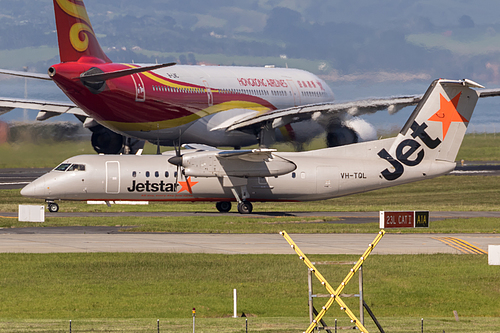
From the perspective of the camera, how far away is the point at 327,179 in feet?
140

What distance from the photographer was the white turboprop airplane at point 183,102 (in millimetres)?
45062

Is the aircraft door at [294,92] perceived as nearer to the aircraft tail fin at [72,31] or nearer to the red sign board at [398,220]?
the aircraft tail fin at [72,31]

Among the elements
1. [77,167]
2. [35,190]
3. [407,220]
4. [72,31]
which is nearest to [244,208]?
[77,167]

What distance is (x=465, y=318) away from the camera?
18.4m

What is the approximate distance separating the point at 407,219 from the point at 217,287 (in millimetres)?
17311

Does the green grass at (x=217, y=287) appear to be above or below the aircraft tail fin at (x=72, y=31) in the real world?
below

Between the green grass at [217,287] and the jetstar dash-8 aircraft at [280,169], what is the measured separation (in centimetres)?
1434

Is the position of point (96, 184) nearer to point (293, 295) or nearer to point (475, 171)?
point (293, 295)

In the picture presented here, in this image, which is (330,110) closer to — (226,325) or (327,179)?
(327,179)

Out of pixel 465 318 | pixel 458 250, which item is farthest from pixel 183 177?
pixel 465 318

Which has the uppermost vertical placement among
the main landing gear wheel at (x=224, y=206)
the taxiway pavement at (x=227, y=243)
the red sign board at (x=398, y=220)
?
the main landing gear wheel at (x=224, y=206)

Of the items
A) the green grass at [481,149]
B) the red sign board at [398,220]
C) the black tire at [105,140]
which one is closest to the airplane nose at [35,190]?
the black tire at [105,140]

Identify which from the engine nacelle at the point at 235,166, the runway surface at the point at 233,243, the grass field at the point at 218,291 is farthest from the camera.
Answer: the engine nacelle at the point at 235,166

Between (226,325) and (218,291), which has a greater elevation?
(218,291)
